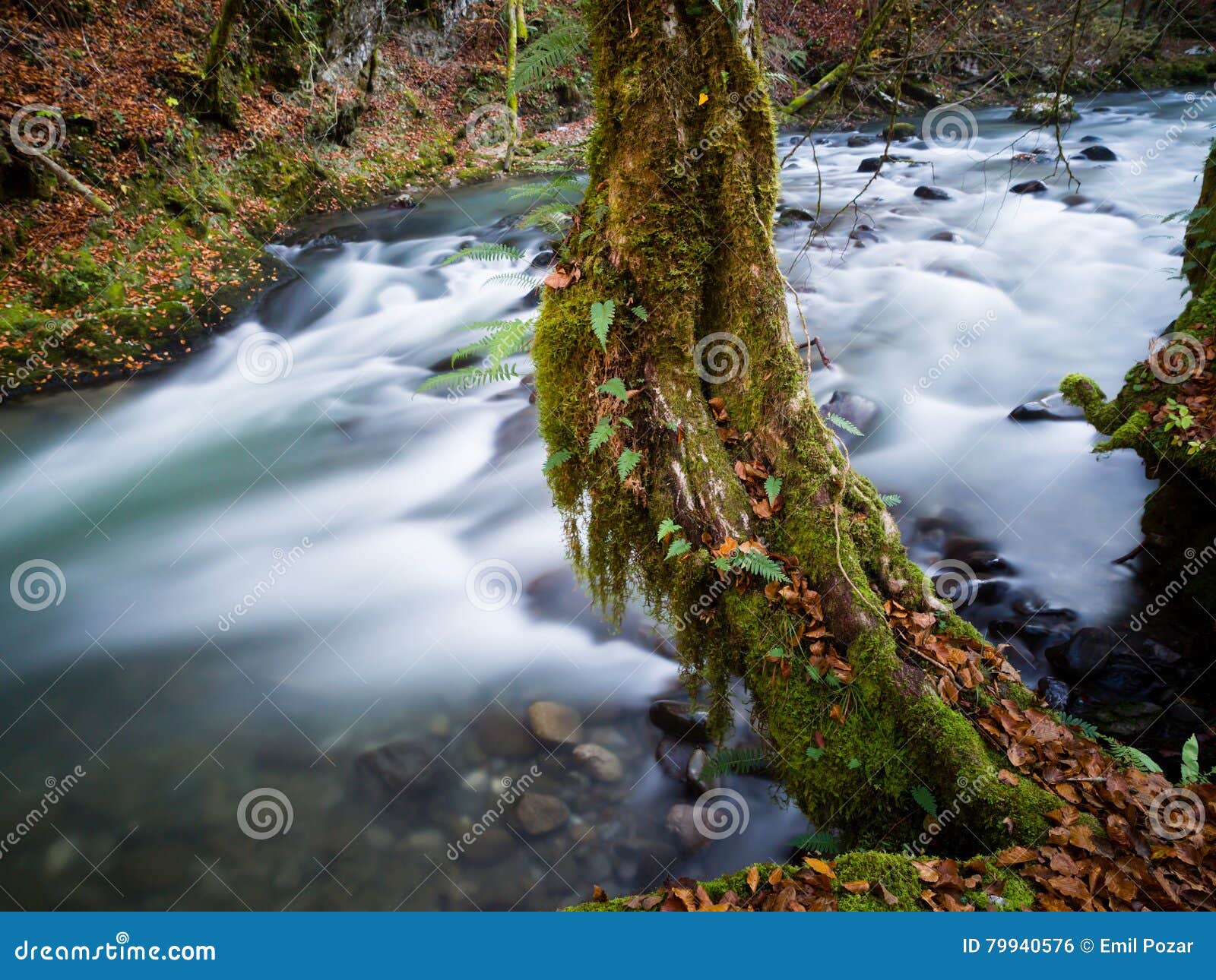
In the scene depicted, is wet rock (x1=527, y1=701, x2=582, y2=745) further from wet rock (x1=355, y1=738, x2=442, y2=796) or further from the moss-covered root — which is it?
the moss-covered root

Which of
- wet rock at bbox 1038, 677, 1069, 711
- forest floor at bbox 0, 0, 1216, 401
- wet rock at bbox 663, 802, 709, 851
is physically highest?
forest floor at bbox 0, 0, 1216, 401

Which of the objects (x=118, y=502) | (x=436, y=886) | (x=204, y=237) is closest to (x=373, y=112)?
(x=204, y=237)

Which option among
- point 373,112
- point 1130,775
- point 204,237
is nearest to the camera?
point 1130,775

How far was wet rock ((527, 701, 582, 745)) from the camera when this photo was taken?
199 inches

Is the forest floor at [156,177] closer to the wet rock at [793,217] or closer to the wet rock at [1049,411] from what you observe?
the wet rock at [793,217]

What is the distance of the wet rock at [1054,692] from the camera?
4656mm

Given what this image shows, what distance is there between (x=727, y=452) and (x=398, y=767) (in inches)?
133

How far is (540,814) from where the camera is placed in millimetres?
4586

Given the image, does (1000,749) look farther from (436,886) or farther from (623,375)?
(436,886)

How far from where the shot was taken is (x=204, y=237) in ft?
34.8

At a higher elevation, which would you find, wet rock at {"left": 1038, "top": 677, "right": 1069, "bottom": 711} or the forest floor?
the forest floor

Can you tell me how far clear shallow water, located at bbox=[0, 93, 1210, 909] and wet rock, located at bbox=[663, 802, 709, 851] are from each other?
0.20 feet

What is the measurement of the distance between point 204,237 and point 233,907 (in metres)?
10.1

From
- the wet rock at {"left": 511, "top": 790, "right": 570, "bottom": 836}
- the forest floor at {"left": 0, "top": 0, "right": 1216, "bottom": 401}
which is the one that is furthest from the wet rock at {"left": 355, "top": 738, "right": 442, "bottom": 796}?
the forest floor at {"left": 0, "top": 0, "right": 1216, "bottom": 401}
